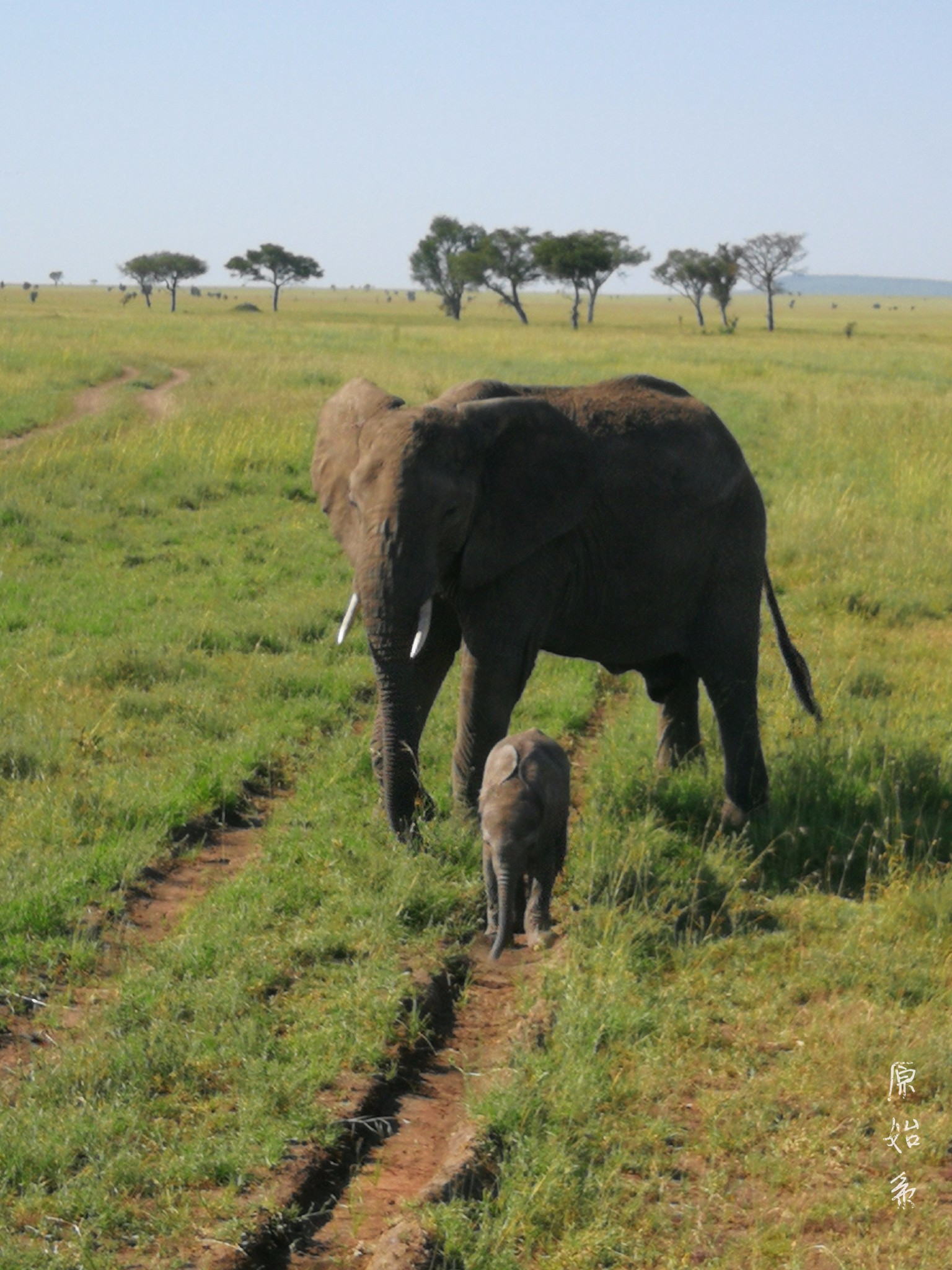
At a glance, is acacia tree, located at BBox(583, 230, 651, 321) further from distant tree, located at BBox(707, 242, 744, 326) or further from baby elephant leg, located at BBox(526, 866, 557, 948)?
baby elephant leg, located at BBox(526, 866, 557, 948)

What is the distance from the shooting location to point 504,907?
5172 mm

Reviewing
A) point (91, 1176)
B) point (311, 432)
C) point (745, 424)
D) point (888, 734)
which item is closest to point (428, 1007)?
point (91, 1176)

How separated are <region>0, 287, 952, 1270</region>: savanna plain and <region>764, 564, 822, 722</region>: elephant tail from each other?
23 centimetres

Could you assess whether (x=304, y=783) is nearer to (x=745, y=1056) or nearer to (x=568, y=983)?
(x=568, y=983)

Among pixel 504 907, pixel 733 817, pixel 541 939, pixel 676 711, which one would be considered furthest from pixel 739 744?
pixel 504 907

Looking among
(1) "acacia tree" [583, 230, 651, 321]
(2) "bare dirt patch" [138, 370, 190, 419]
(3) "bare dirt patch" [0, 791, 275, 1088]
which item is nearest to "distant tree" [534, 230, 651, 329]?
(1) "acacia tree" [583, 230, 651, 321]

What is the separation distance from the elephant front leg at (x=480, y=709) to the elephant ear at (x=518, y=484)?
1.20ft

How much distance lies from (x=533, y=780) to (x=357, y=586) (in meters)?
1.05

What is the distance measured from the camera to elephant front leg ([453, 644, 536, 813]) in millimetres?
6145

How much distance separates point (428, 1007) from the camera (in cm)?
498

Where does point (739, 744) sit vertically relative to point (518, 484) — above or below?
below

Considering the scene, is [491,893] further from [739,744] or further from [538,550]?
[739,744]

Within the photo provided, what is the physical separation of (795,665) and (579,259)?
230 feet

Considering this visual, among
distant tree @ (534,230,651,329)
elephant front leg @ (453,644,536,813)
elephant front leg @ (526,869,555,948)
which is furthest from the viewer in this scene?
distant tree @ (534,230,651,329)
